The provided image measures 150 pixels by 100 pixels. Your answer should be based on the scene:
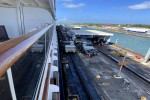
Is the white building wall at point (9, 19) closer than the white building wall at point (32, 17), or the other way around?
the white building wall at point (9, 19)

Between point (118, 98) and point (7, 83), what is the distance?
867cm

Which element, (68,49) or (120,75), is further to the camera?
(68,49)

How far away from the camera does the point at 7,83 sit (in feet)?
2.95

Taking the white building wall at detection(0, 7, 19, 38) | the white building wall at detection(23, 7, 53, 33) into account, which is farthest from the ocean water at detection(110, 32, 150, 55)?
the white building wall at detection(0, 7, 19, 38)

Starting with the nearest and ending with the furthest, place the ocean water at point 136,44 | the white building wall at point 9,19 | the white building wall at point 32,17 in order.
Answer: the white building wall at point 9,19, the white building wall at point 32,17, the ocean water at point 136,44

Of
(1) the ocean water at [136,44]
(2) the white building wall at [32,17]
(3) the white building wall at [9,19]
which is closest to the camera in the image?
(3) the white building wall at [9,19]

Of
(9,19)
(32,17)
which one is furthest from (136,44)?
(9,19)

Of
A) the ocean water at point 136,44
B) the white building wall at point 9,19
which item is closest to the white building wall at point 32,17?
the white building wall at point 9,19

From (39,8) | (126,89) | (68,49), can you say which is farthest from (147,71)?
(39,8)

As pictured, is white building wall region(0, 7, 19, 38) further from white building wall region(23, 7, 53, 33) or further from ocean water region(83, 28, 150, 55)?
ocean water region(83, 28, 150, 55)

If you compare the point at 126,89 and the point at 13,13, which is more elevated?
the point at 13,13

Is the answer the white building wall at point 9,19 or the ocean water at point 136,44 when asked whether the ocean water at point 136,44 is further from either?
the white building wall at point 9,19

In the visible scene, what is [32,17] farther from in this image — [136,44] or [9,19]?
[136,44]

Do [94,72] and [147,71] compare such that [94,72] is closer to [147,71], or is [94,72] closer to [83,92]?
[83,92]
